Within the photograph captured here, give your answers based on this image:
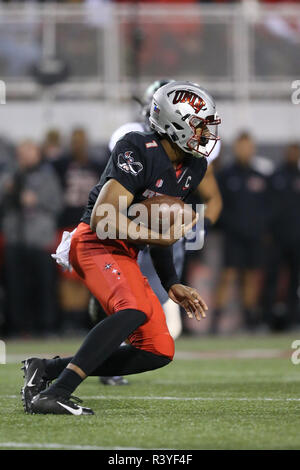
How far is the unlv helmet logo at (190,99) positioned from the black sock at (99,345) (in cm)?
105

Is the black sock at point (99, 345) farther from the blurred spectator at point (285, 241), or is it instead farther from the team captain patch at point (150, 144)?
the blurred spectator at point (285, 241)

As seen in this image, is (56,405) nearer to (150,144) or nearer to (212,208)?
(150,144)

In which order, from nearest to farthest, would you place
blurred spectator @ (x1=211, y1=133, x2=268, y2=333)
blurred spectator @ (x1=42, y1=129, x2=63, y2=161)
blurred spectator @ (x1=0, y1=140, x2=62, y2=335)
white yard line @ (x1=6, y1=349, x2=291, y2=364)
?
1. white yard line @ (x1=6, y1=349, x2=291, y2=364)
2. blurred spectator @ (x1=0, y1=140, x2=62, y2=335)
3. blurred spectator @ (x1=42, y1=129, x2=63, y2=161)
4. blurred spectator @ (x1=211, y1=133, x2=268, y2=333)

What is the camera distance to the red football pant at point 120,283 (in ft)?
14.9

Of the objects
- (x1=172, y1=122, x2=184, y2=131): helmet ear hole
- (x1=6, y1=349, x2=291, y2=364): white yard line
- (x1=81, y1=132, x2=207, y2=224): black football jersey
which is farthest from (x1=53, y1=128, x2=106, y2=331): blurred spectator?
(x1=172, y1=122, x2=184, y2=131): helmet ear hole

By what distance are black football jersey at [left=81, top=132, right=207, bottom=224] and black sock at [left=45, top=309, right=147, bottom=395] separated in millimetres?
578

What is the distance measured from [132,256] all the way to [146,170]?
1.41 ft

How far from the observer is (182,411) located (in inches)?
184

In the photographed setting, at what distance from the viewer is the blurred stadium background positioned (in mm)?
10086

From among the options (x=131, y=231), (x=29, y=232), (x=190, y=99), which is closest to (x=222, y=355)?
(x=29, y=232)

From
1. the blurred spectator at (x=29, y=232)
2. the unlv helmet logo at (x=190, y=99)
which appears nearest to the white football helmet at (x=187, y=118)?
the unlv helmet logo at (x=190, y=99)

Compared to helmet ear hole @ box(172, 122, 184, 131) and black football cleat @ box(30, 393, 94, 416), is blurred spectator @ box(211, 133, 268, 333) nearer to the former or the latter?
helmet ear hole @ box(172, 122, 184, 131)

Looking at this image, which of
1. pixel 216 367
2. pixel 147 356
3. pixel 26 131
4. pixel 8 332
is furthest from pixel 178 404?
pixel 26 131

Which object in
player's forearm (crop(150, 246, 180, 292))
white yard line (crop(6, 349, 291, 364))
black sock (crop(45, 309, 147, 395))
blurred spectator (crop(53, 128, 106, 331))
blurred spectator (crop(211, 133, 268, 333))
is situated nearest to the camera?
black sock (crop(45, 309, 147, 395))
